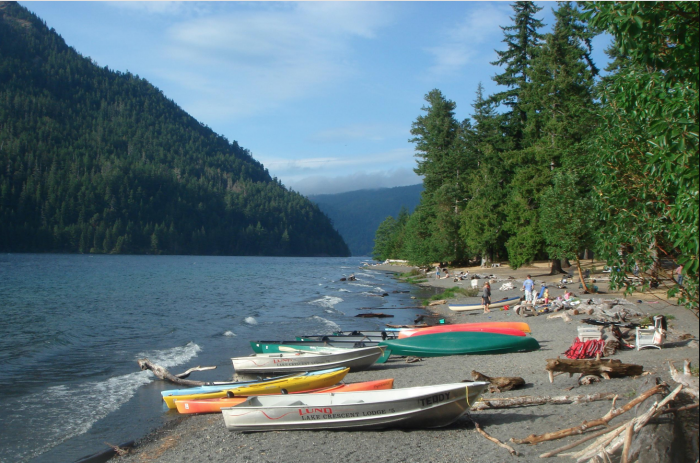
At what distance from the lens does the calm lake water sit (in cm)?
1179

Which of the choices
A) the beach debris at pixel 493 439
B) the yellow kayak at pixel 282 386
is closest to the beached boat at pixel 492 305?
the yellow kayak at pixel 282 386

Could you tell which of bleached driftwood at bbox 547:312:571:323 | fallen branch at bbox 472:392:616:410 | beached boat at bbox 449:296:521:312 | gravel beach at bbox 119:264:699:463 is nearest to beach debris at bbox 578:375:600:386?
gravel beach at bbox 119:264:699:463

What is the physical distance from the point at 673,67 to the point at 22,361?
70.9ft

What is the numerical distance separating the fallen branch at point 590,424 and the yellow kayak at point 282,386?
19.7 feet

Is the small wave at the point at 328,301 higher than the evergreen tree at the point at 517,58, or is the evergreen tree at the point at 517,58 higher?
the evergreen tree at the point at 517,58

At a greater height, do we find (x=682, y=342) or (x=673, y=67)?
(x=673, y=67)

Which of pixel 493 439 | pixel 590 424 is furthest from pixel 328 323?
pixel 590 424

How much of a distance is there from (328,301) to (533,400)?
31.5 meters

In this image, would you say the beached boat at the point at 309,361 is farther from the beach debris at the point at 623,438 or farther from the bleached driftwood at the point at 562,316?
the beach debris at the point at 623,438

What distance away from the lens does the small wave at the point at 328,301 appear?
37.9 m

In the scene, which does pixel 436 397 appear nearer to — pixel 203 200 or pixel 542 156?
pixel 542 156

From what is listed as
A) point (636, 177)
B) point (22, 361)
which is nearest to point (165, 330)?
point (22, 361)

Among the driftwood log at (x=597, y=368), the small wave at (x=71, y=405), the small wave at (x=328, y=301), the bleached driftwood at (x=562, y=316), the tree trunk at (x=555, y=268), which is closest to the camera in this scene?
the driftwood log at (x=597, y=368)

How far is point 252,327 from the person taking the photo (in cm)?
2733
